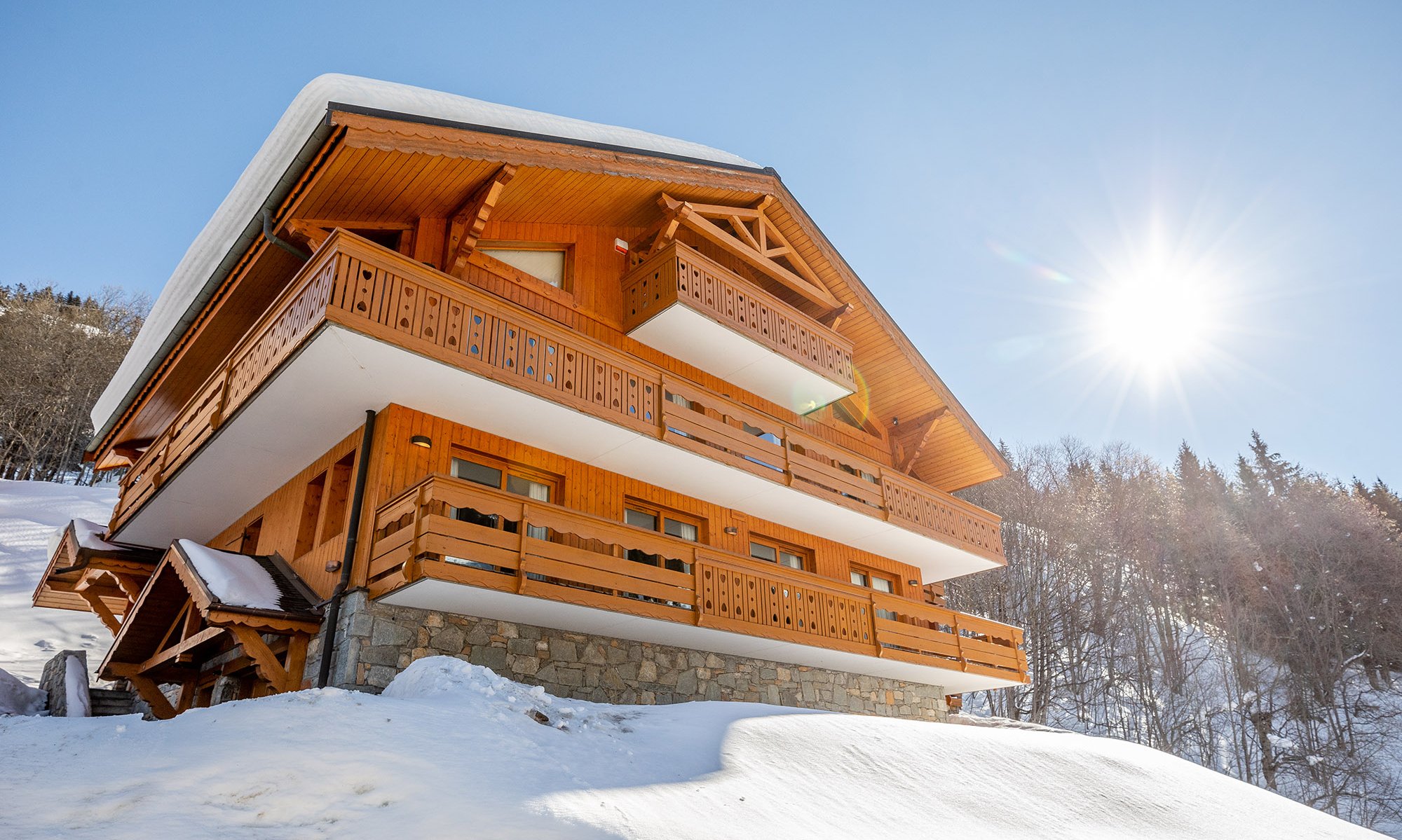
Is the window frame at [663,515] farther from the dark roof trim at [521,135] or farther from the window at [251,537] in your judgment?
the window at [251,537]

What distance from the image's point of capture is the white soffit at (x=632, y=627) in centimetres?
982

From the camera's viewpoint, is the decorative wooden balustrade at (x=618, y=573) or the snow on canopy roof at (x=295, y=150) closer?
the decorative wooden balustrade at (x=618, y=573)

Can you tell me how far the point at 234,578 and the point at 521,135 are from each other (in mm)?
7031

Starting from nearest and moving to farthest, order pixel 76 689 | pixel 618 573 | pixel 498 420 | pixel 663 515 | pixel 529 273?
1. pixel 618 573
2. pixel 498 420
3. pixel 76 689
4. pixel 529 273
5. pixel 663 515

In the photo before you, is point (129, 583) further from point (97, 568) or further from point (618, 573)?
point (618, 573)

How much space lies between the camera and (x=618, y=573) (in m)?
11.0

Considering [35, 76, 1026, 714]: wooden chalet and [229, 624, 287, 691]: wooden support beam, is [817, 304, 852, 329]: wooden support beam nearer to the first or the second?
[35, 76, 1026, 714]: wooden chalet

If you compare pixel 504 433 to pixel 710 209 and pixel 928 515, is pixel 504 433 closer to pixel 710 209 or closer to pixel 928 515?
A: pixel 710 209

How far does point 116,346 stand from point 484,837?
142 feet

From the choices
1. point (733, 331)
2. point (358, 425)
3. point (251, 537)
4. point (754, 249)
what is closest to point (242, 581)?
point (358, 425)

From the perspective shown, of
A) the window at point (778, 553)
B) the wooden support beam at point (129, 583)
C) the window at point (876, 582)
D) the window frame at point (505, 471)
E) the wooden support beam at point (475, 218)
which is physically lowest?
the wooden support beam at point (129, 583)

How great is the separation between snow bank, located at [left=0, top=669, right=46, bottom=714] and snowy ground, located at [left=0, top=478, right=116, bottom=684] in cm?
277

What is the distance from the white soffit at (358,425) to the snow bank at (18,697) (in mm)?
2957

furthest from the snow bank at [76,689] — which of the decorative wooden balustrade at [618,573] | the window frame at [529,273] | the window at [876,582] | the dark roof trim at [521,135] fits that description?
the window at [876,582]
